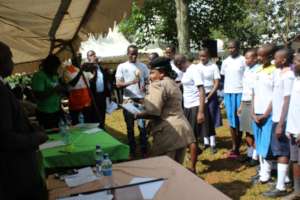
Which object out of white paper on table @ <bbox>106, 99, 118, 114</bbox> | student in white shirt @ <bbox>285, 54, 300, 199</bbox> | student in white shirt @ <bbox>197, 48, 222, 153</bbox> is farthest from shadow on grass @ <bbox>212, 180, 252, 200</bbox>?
white paper on table @ <bbox>106, 99, 118, 114</bbox>

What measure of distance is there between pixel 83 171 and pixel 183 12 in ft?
29.9

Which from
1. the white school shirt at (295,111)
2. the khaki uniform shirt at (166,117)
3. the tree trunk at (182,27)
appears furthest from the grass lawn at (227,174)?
the tree trunk at (182,27)

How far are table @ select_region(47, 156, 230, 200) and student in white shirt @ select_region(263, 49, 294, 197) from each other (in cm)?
178

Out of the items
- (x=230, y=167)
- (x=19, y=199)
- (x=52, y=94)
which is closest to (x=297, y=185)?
(x=230, y=167)

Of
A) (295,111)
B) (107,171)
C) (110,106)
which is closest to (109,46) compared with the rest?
(110,106)

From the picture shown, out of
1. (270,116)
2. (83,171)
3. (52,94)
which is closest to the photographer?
(83,171)

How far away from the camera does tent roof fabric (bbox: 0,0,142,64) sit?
12.6 ft

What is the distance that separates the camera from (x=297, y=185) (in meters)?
4.50

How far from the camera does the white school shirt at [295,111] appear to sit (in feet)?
13.8

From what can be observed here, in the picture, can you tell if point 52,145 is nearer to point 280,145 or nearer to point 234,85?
point 280,145

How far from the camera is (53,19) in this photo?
4.65 m

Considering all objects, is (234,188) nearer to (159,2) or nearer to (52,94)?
(52,94)

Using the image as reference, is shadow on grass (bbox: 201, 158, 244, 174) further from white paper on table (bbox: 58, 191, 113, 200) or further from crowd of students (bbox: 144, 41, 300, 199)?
white paper on table (bbox: 58, 191, 113, 200)

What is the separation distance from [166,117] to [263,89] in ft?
4.90
